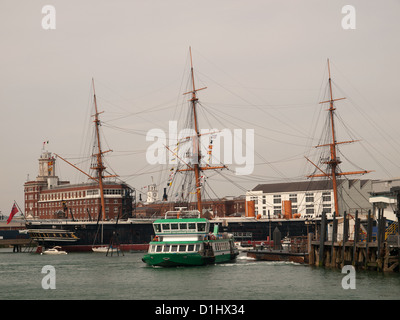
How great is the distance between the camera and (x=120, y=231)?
422ft

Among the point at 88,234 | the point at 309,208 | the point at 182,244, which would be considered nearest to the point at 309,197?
the point at 309,208

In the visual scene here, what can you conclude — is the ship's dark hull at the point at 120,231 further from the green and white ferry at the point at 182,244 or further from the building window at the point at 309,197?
the building window at the point at 309,197

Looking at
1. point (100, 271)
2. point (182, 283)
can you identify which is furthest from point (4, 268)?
point (182, 283)

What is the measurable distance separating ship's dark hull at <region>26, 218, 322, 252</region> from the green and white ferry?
45335mm

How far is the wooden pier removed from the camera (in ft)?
176

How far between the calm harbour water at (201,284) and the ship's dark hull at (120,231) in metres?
50.3

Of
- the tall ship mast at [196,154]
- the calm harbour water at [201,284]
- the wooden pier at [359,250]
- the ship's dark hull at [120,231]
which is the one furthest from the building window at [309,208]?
the calm harbour water at [201,284]

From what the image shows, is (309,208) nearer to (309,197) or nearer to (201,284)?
(309,197)

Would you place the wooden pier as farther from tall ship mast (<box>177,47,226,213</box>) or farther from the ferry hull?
tall ship mast (<box>177,47,226,213</box>)

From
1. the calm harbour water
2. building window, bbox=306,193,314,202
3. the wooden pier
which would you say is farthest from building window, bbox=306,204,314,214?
the calm harbour water

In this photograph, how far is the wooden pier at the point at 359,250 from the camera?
5378 cm

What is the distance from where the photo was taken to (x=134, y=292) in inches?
1877
